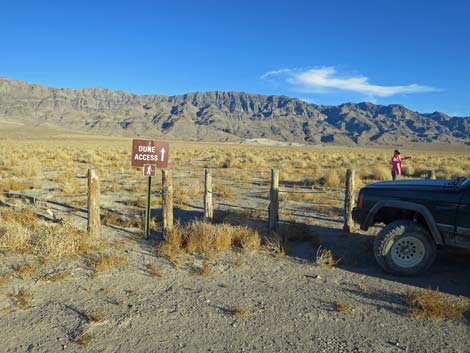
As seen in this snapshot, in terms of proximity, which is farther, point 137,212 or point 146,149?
point 137,212

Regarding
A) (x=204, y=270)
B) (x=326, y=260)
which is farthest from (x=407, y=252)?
(x=204, y=270)

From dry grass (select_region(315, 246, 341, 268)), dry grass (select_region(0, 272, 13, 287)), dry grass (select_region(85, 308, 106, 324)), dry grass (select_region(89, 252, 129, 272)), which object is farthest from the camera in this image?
dry grass (select_region(315, 246, 341, 268))

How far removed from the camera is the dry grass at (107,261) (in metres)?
6.11

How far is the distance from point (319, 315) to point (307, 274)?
1.41 meters

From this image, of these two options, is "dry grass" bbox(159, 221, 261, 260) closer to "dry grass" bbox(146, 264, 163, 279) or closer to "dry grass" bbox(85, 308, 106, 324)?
"dry grass" bbox(146, 264, 163, 279)

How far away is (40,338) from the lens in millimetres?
4195

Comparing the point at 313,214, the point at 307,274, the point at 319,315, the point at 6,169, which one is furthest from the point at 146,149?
the point at 6,169

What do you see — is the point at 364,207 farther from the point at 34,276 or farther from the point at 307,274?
the point at 34,276

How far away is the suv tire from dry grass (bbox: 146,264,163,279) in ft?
11.0

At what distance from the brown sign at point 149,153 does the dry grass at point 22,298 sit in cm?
309

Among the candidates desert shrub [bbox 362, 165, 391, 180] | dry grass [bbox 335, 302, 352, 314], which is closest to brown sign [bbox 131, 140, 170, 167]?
dry grass [bbox 335, 302, 352, 314]

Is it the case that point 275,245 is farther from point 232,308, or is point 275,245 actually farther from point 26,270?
point 26,270

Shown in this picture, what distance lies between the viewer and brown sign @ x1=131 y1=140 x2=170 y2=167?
768cm

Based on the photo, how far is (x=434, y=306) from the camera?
4.77 metres
